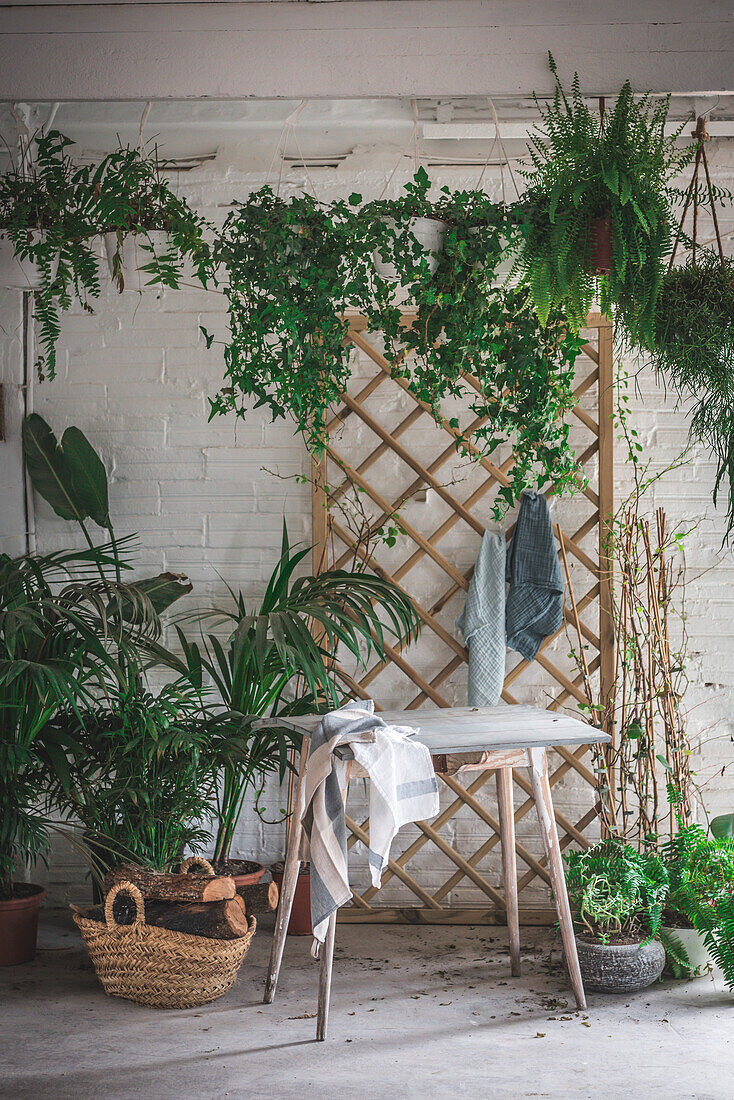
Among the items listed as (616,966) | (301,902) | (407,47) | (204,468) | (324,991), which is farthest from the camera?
(204,468)

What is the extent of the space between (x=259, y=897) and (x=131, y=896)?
0.42 m

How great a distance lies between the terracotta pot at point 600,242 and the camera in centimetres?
200

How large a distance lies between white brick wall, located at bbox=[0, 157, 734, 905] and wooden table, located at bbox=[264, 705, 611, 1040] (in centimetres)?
72

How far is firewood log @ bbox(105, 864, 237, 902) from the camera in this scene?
229 cm

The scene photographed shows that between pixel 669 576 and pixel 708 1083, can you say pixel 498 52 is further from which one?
pixel 708 1083

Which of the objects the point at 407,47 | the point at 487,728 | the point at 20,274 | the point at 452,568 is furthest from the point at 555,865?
the point at 20,274

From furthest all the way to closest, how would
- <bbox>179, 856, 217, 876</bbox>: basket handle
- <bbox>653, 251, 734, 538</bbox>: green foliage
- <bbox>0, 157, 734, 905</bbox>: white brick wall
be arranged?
<bbox>0, 157, 734, 905</bbox>: white brick wall
<bbox>179, 856, 217, 876</bbox>: basket handle
<bbox>653, 251, 734, 538</bbox>: green foliage

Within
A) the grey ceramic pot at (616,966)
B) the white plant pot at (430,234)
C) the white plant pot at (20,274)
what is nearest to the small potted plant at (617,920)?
the grey ceramic pot at (616,966)

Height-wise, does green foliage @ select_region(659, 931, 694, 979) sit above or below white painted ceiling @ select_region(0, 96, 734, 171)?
below

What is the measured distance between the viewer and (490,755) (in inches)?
90.3

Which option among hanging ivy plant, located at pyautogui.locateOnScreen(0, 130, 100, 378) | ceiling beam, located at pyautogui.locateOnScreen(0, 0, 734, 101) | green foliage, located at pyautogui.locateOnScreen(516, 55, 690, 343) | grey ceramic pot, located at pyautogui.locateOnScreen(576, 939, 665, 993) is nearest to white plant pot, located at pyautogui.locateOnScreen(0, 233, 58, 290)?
hanging ivy plant, located at pyautogui.locateOnScreen(0, 130, 100, 378)

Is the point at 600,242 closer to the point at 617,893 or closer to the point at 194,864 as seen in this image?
the point at 617,893

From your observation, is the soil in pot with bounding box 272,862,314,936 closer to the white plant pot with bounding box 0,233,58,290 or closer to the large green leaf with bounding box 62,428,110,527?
the large green leaf with bounding box 62,428,110,527

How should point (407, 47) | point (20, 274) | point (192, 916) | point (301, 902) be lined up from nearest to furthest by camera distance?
point (407, 47) → point (192, 916) → point (20, 274) → point (301, 902)
